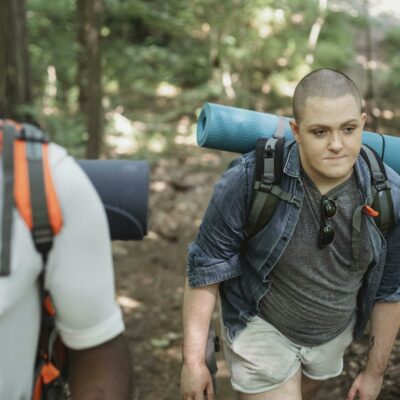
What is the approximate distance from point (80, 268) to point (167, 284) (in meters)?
5.66

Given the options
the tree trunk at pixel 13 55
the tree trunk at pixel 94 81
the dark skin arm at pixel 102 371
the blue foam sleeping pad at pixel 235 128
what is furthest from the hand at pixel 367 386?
the tree trunk at pixel 94 81

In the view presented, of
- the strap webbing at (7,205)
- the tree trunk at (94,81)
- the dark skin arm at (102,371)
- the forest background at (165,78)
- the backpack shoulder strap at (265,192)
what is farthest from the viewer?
the tree trunk at (94,81)

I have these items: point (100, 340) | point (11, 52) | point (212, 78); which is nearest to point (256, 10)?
point (212, 78)

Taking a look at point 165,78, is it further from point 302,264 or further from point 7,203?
point 7,203

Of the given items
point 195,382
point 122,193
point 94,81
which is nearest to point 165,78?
point 94,81

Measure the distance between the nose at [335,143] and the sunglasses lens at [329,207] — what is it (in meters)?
0.24

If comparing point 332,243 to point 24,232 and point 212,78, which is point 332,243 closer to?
point 24,232

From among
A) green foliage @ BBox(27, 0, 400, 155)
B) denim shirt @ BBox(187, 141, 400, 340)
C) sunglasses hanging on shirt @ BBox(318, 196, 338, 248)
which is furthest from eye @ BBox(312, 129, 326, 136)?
green foliage @ BBox(27, 0, 400, 155)

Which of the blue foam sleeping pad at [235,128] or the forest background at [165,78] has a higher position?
the blue foam sleeping pad at [235,128]

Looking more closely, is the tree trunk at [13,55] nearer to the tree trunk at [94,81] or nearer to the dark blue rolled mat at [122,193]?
the tree trunk at [94,81]

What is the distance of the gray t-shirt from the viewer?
2527 mm

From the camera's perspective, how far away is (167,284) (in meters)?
7.03

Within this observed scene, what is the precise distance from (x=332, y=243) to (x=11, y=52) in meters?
5.88

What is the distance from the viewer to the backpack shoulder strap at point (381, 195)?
8.26 ft
